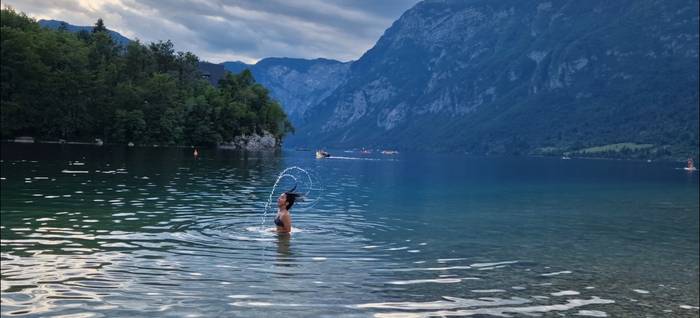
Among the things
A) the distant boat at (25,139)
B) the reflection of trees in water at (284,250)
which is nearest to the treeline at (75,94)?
the distant boat at (25,139)

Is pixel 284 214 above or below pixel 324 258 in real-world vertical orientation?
above

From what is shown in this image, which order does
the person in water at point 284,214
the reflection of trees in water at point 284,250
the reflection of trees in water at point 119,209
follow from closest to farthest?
the reflection of trees in water at point 284,250 < the reflection of trees in water at point 119,209 < the person in water at point 284,214

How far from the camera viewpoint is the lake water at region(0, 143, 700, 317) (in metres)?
18.5

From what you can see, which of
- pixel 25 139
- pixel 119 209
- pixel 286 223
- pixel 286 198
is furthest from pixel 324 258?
pixel 25 139

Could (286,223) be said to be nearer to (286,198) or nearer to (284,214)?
(284,214)

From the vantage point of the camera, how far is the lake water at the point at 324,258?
18484 mm

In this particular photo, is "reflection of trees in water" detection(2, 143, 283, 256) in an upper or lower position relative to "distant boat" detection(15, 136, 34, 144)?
lower

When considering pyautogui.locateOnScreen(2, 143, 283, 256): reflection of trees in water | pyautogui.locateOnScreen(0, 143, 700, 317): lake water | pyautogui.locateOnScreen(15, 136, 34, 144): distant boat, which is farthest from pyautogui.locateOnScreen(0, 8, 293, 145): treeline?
pyautogui.locateOnScreen(0, 143, 700, 317): lake water

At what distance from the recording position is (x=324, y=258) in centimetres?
2645

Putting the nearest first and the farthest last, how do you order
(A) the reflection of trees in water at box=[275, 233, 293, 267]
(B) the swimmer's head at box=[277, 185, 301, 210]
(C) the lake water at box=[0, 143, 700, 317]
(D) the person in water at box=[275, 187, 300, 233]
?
(C) the lake water at box=[0, 143, 700, 317] → (A) the reflection of trees in water at box=[275, 233, 293, 267] → (B) the swimmer's head at box=[277, 185, 301, 210] → (D) the person in water at box=[275, 187, 300, 233]

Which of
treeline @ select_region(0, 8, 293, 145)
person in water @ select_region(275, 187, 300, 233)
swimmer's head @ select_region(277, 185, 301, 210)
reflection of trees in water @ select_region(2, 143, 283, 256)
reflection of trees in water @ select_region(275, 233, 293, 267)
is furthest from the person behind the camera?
treeline @ select_region(0, 8, 293, 145)

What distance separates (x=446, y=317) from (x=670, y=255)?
21887 millimetres

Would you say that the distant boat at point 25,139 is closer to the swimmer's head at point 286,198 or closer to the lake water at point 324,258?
the lake water at point 324,258

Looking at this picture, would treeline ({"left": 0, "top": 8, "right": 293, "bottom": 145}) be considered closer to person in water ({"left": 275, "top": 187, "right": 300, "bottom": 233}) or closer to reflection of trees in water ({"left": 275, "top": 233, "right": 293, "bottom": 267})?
person in water ({"left": 275, "top": 187, "right": 300, "bottom": 233})
